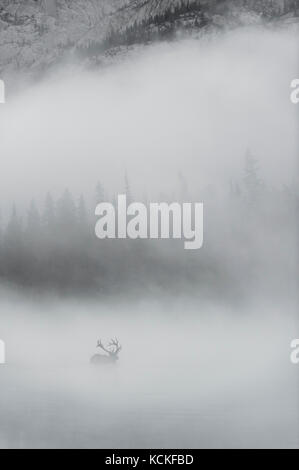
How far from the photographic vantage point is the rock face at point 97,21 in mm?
30281

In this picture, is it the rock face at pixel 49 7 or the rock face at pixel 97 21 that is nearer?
the rock face at pixel 49 7

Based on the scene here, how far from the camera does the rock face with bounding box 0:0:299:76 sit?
30281 millimetres

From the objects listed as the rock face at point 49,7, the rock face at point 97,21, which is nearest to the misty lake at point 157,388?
the rock face at point 97,21

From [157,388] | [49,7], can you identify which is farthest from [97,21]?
[157,388]

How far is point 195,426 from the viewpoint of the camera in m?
11.1

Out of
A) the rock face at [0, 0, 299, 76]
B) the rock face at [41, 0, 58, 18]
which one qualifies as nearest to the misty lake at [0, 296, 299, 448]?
the rock face at [0, 0, 299, 76]

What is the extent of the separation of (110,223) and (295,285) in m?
12.1

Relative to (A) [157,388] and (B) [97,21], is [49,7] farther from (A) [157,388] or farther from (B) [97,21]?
(A) [157,388]

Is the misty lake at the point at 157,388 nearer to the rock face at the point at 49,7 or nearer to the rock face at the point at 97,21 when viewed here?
the rock face at the point at 97,21

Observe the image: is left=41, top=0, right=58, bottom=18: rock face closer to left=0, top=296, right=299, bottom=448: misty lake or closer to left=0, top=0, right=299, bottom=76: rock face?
left=0, top=0, right=299, bottom=76: rock face

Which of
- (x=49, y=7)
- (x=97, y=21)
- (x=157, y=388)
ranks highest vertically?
(x=49, y=7)

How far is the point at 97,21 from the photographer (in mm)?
30281

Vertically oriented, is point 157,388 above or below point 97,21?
below

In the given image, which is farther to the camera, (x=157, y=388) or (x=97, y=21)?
(x=97, y=21)
